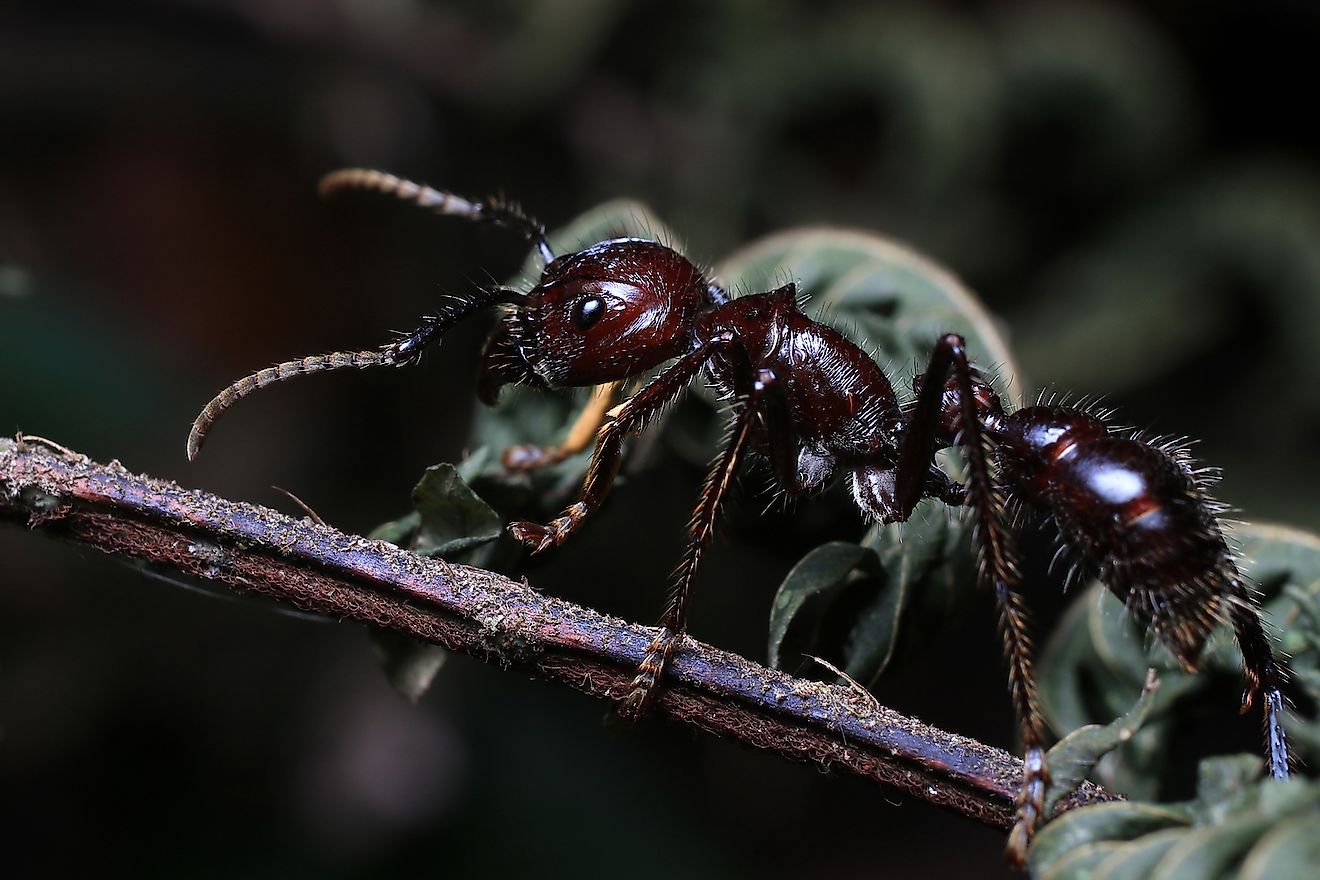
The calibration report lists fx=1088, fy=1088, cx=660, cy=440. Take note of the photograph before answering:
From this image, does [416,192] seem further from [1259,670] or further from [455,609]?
[1259,670]

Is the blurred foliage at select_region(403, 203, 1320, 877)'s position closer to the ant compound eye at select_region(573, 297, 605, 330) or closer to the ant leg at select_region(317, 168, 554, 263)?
the ant leg at select_region(317, 168, 554, 263)

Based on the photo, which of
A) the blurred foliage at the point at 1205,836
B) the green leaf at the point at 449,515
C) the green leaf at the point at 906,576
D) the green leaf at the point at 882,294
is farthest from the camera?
the green leaf at the point at 882,294

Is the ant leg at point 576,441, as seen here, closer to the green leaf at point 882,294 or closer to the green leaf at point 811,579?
the green leaf at point 882,294

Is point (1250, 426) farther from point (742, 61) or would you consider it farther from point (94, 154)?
point (94, 154)

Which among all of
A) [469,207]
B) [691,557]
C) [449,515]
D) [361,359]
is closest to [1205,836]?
[691,557]

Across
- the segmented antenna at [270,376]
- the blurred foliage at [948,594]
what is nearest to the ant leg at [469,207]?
the blurred foliage at [948,594]

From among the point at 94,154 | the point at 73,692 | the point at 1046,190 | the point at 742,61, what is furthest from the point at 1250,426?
the point at 94,154

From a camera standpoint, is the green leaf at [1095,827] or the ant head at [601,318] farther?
the ant head at [601,318]
